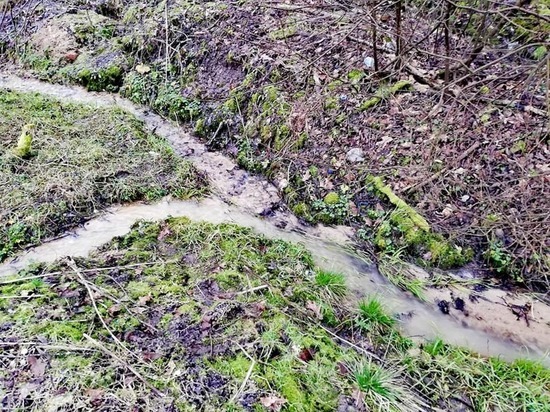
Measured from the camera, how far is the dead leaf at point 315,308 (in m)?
2.96

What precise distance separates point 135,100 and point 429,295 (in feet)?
15.7

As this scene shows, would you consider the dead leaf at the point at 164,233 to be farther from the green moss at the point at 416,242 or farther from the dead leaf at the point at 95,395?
the green moss at the point at 416,242

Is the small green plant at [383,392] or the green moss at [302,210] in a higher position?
the small green plant at [383,392]

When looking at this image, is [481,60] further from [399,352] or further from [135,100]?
[135,100]

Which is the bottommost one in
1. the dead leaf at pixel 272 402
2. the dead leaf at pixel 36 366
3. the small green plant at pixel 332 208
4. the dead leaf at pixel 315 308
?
the small green plant at pixel 332 208

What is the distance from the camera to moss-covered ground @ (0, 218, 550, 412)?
2182 mm

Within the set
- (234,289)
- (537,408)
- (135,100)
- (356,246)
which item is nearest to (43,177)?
(135,100)

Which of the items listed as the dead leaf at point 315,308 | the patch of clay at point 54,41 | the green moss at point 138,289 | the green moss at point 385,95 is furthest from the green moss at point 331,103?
the patch of clay at point 54,41

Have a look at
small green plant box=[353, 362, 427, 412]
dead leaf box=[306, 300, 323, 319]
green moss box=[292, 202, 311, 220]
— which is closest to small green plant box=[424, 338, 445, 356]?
small green plant box=[353, 362, 427, 412]

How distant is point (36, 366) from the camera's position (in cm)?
221

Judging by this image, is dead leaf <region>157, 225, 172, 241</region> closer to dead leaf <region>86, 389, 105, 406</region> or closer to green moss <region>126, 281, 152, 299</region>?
green moss <region>126, 281, 152, 299</region>

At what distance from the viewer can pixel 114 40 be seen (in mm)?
6742

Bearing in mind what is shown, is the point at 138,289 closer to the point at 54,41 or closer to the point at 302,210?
the point at 302,210

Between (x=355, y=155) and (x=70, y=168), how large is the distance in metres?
3.06
